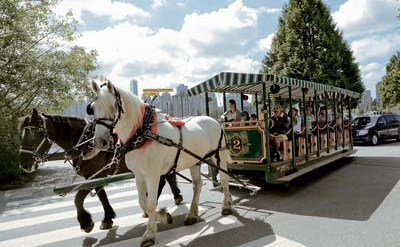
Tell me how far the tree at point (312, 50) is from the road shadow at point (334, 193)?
1285 centimetres

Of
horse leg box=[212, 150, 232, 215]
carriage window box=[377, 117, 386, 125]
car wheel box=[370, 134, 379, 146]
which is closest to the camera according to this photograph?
horse leg box=[212, 150, 232, 215]

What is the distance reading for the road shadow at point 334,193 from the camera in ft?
17.7

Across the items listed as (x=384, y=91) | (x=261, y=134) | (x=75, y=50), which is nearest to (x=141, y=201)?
(x=261, y=134)

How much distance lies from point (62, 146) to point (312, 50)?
66.9ft

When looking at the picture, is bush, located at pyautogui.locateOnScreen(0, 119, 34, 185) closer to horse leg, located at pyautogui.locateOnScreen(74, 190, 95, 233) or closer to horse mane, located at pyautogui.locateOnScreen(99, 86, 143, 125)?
horse leg, located at pyautogui.locateOnScreen(74, 190, 95, 233)

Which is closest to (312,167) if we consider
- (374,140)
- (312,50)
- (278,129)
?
(278,129)

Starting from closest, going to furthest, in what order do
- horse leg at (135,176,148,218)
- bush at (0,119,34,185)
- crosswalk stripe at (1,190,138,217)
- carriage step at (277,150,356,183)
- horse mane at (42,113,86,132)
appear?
horse leg at (135,176,148,218) → horse mane at (42,113,86,132) → crosswalk stripe at (1,190,138,217) → carriage step at (277,150,356,183) → bush at (0,119,34,185)

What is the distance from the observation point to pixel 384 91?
37531mm

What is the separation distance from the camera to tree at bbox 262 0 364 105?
832 inches

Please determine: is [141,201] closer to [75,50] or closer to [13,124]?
[13,124]

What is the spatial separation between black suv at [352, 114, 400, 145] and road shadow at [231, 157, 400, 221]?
299 inches

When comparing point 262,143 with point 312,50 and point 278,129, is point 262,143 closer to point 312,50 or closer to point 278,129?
point 278,129

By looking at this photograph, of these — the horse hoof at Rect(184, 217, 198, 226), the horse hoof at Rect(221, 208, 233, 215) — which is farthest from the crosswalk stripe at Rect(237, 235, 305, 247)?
the horse hoof at Rect(221, 208, 233, 215)

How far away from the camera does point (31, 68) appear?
36.1 feet
